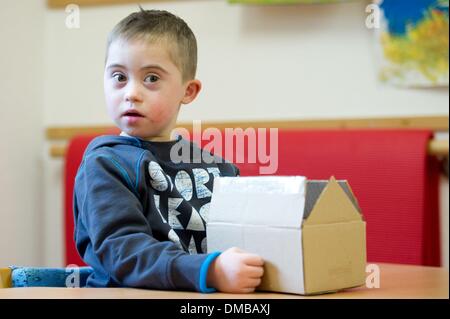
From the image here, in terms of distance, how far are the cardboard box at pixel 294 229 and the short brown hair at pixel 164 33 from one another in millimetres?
207

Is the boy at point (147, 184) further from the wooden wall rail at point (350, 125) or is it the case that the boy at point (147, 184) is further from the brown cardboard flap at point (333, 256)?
the wooden wall rail at point (350, 125)

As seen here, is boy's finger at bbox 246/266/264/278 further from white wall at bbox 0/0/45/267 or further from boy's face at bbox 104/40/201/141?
white wall at bbox 0/0/45/267

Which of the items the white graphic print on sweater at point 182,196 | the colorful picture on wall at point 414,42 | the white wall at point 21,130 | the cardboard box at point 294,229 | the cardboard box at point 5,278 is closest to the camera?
the cardboard box at point 294,229

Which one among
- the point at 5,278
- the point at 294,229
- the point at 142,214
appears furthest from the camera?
the point at 5,278

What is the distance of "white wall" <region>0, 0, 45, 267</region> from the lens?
175cm

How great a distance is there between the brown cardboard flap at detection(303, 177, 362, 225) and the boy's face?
256 millimetres

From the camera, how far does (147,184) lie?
83cm

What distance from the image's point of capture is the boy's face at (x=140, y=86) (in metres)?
0.84

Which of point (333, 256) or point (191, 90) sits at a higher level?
point (191, 90)

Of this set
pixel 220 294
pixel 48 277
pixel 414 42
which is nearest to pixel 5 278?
pixel 48 277

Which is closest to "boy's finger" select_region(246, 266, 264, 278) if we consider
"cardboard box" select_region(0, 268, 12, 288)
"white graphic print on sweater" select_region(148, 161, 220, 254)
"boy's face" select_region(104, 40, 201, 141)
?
"white graphic print on sweater" select_region(148, 161, 220, 254)

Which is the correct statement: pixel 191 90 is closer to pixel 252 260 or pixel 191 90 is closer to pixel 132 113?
pixel 132 113

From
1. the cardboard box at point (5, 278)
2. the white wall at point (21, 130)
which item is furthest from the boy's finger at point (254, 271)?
the white wall at point (21, 130)

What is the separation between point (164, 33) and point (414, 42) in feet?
2.87
